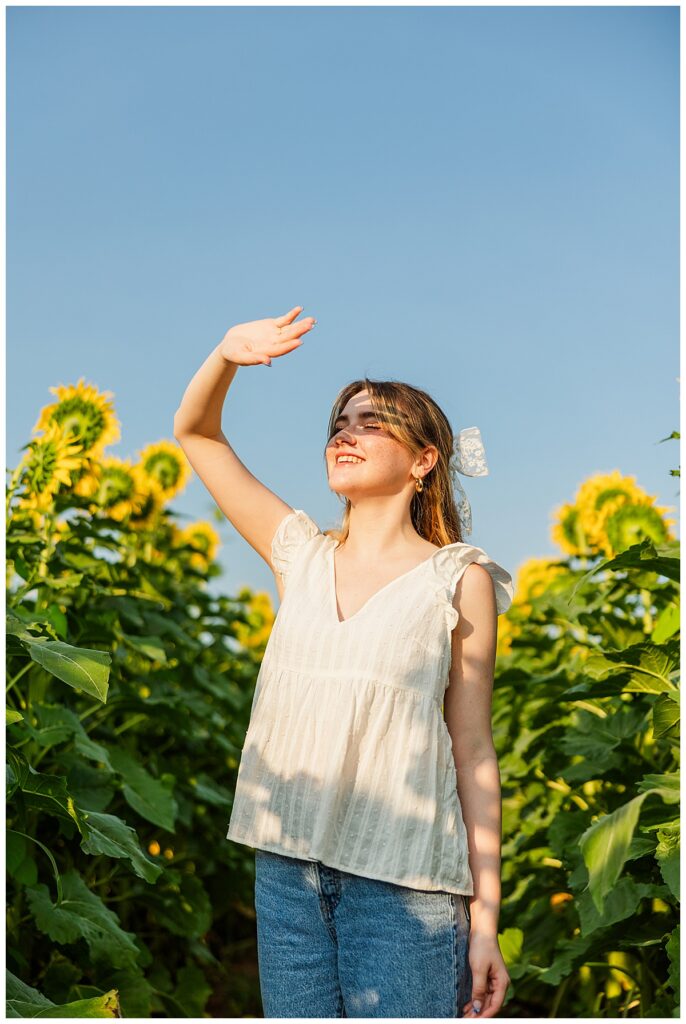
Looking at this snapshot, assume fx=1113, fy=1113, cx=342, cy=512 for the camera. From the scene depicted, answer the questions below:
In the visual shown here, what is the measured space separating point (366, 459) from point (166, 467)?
2.71 metres

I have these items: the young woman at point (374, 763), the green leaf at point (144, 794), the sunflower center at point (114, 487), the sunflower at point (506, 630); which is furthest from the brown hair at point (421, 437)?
the sunflower at point (506, 630)

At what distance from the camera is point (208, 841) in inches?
178

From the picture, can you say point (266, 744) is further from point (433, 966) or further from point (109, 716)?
point (109, 716)

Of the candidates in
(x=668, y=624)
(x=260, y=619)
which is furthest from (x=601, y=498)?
(x=260, y=619)

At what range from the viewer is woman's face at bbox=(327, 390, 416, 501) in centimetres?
189

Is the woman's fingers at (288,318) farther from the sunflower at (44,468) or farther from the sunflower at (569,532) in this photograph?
the sunflower at (569,532)

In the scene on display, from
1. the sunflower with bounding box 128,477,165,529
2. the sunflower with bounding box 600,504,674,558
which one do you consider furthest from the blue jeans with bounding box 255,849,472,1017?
the sunflower with bounding box 128,477,165,529

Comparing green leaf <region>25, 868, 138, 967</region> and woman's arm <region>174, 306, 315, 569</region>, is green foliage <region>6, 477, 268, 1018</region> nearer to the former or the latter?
green leaf <region>25, 868, 138, 967</region>

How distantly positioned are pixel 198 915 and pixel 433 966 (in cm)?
212

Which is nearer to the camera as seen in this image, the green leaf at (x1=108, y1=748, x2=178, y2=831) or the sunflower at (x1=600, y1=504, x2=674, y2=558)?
the green leaf at (x1=108, y1=748, x2=178, y2=831)

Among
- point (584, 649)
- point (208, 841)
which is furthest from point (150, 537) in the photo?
point (584, 649)

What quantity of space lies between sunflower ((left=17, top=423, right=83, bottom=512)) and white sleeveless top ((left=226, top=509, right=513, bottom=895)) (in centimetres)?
117

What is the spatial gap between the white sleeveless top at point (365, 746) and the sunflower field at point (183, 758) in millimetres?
282

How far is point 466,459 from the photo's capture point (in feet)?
6.86
